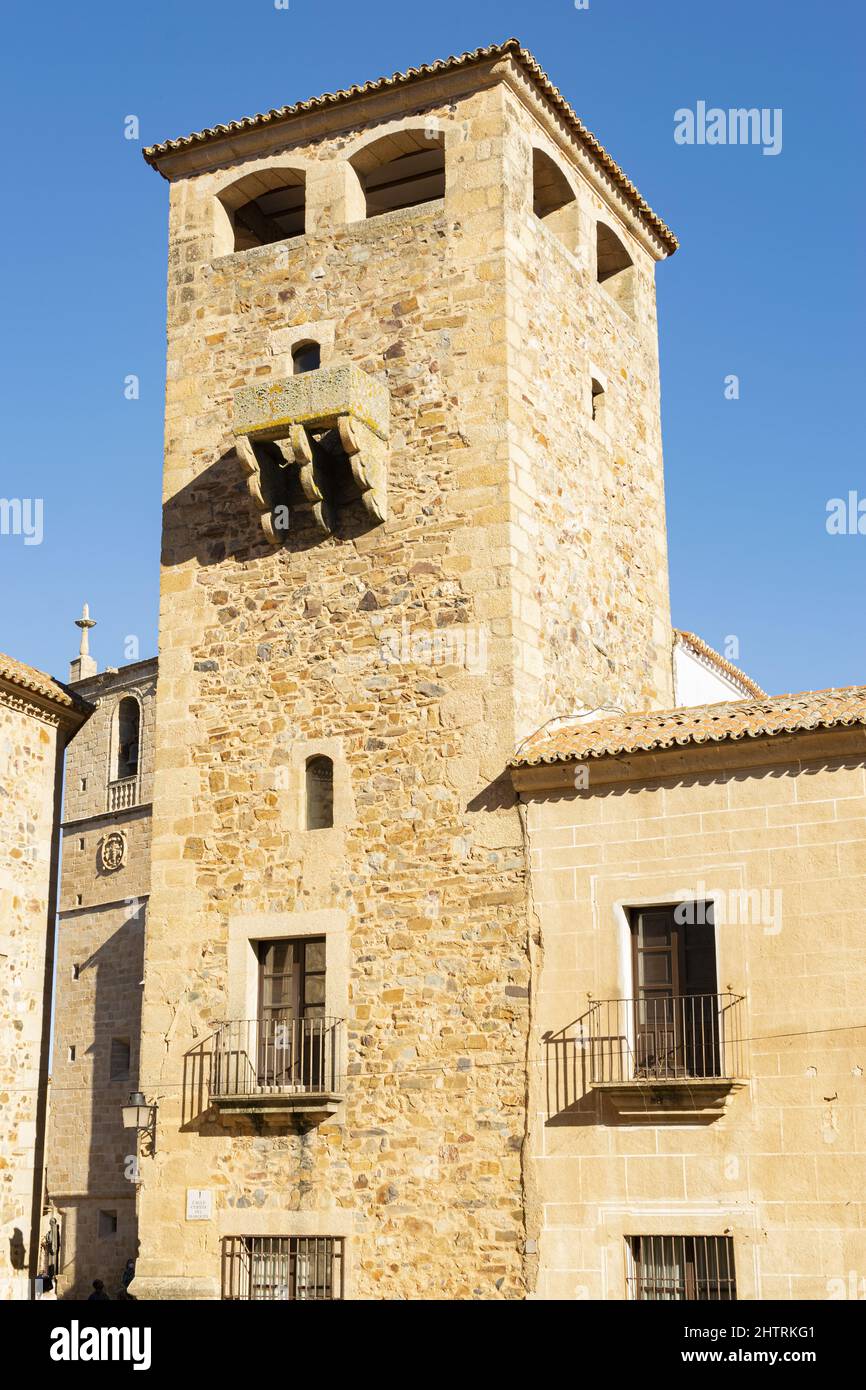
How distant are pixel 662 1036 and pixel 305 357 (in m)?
7.84

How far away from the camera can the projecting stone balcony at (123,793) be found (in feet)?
113

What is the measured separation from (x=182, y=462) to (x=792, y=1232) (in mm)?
9676

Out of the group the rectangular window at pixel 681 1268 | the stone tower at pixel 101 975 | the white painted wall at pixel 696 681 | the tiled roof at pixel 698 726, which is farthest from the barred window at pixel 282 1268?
the stone tower at pixel 101 975

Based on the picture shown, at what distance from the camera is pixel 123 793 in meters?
34.7

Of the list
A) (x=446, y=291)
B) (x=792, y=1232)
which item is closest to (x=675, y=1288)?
(x=792, y=1232)

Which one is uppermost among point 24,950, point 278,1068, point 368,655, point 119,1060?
point 368,655

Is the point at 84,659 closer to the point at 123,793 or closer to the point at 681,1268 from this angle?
the point at 123,793

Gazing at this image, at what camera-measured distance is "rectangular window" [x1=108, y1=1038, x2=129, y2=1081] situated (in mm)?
32406

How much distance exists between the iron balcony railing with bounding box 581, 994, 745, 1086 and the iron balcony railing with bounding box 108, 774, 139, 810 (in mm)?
21054

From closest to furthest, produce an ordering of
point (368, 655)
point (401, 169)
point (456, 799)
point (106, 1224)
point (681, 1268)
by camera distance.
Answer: point (681, 1268) → point (456, 799) → point (368, 655) → point (401, 169) → point (106, 1224)

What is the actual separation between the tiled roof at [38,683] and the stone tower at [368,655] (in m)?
2.02

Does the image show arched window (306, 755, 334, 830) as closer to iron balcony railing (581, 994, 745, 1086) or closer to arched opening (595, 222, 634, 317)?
iron balcony railing (581, 994, 745, 1086)

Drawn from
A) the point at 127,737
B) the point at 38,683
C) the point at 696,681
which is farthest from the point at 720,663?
the point at 127,737

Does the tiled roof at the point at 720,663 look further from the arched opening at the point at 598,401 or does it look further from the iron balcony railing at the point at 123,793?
the iron balcony railing at the point at 123,793
